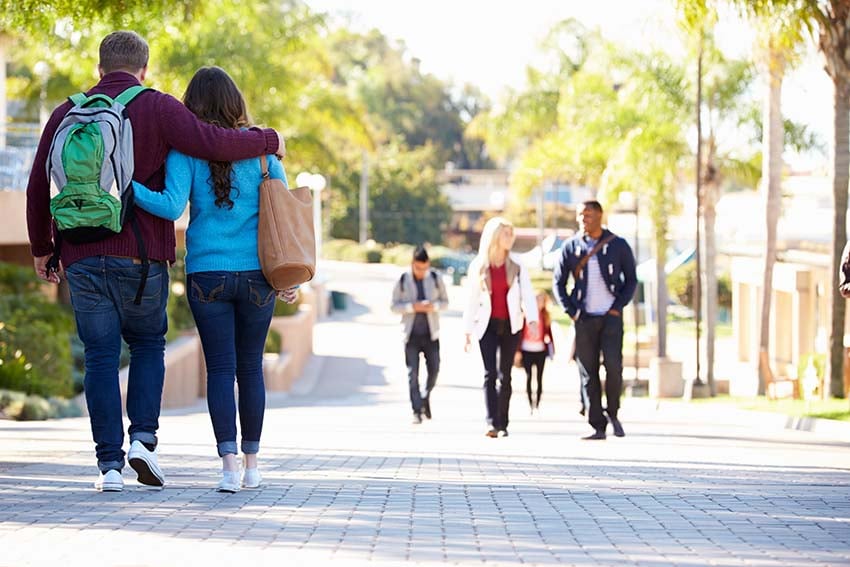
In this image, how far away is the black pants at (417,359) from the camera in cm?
1638

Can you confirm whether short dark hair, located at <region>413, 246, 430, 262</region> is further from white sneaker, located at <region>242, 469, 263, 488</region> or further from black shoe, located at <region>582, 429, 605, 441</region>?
white sneaker, located at <region>242, 469, 263, 488</region>

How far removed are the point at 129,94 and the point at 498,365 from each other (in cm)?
649

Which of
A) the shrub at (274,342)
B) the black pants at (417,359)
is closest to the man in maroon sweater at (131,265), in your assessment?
the black pants at (417,359)

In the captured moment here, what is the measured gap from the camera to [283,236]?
7355mm

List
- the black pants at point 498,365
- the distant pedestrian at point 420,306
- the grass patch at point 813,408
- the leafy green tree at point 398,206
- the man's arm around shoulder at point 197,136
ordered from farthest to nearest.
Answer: the leafy green tree at point 398,206 → the grass patch at point 813,408 → the distant pedestrian at point 420,306 → the black pants at point 498,365 → the man's arm around shoulder at point 197,136

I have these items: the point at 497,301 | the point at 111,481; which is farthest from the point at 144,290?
the point at 497,301

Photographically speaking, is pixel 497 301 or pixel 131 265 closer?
pixel 131 265

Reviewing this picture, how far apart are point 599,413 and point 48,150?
6.65 meters

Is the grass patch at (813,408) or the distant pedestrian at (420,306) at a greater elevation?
the distant pedestrian at (420,306)

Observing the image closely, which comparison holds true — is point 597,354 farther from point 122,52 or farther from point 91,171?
point 91,171

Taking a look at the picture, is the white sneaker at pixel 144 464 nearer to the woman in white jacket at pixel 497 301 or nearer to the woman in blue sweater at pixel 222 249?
the woman in blue sweater at pixel 222 249

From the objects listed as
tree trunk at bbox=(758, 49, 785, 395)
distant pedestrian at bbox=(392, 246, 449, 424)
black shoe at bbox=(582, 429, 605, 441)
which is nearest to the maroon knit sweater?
black shoe at bbox=(582, 429, 605, 441)

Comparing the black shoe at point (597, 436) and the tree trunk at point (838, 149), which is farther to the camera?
the tree trunk at point (838, 149)

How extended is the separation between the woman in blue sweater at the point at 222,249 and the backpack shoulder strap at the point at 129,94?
0.24m
